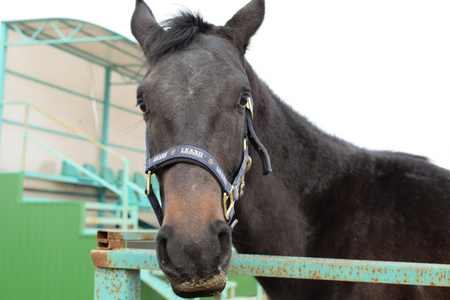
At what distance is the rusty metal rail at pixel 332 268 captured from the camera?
1.40 metres

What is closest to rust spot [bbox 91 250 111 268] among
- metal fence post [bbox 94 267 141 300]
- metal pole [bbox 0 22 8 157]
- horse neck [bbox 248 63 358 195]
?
metal fence post [bbox 94 267 141 300]

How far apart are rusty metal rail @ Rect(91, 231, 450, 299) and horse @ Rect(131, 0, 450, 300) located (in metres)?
0.13

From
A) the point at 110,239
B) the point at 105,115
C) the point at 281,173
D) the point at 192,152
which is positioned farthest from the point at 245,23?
the point at 105,115

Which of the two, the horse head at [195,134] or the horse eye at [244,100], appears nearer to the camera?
the horse head at [195,134]

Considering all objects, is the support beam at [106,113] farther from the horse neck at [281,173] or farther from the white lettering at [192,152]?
the white lettering at [192,152]

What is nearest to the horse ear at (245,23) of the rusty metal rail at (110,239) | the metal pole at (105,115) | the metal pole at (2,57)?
the rusty metal rail at (110,239)

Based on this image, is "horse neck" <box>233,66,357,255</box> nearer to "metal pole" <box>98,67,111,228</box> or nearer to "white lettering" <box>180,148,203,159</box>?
"white lettering" <box>180,148,203,159</box>

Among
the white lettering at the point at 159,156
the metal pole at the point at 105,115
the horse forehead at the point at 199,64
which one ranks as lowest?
the white lettering at the point at 159,156

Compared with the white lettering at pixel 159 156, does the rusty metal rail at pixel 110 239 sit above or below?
below

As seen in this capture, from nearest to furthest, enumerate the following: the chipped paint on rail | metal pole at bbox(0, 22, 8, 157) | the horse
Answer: the chipped paint on rail, the horse, metal pole at bbox(0, 22, 8, 157)

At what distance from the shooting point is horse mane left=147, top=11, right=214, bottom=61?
221cm

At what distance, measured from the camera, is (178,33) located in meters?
2.25

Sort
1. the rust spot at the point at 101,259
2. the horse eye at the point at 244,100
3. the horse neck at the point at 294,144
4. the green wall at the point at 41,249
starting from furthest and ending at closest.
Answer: the green wall at the point at 41,249 → the horse neck at the point at 294,144 → the horse eye at the point at 244,100 → the rust spot at the point at 101,259

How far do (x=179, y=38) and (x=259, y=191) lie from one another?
972mm
